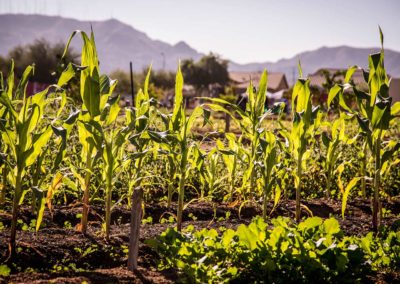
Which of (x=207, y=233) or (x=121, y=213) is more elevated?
(x=207, y=233)

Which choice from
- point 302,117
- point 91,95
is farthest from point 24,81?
point 302,117

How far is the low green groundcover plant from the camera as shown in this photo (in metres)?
2.85

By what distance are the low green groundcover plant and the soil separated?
210 mm

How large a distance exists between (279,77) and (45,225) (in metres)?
91.5

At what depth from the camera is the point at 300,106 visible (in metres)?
4.29

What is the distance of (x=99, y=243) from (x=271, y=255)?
1593mm

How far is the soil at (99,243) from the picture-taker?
9.86 feet

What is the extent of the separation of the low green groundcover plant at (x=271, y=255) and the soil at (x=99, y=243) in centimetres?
21

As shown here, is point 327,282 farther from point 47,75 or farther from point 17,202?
point 47,75

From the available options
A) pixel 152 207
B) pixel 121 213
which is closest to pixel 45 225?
pixel 121 213

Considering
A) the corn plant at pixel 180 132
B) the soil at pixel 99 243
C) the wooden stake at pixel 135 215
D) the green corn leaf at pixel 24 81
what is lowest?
the soil at pixel 99 243

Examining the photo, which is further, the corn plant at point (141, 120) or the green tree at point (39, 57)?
the green tree at point (39, 57)

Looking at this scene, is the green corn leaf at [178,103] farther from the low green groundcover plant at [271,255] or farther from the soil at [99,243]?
the low green groundcover plant at [271,255]

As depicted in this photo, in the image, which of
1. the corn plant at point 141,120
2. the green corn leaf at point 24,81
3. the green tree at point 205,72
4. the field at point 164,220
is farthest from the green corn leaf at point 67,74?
the green tree at point 205,72
